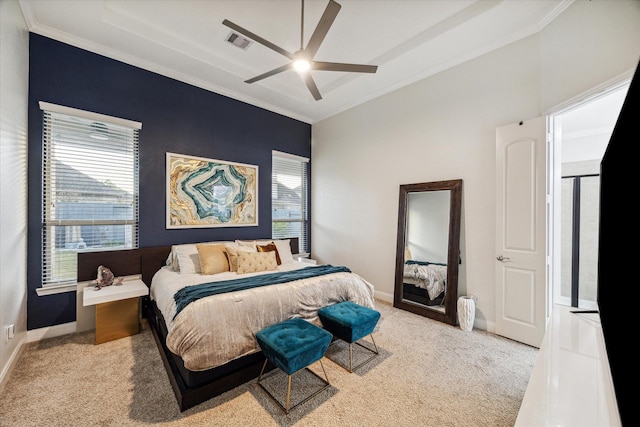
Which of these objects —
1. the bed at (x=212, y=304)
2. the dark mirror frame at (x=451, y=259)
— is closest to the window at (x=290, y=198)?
the bed at (x=212, y=304)

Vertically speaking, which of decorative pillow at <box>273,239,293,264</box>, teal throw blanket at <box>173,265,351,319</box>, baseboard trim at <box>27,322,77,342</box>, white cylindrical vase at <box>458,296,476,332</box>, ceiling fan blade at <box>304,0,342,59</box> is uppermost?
ceiling fan blade at <box>304,0,342,59</box>

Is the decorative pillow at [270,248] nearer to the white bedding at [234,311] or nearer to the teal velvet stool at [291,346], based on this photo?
the white bedding at [234,311]

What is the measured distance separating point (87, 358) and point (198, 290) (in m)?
1.31

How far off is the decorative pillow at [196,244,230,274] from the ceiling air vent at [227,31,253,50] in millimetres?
2471

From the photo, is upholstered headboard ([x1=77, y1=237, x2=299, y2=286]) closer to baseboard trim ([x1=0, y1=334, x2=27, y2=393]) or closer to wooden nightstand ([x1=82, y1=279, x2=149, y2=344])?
wooden nightstand ([x1=82, y1=279, x2=149, y2=344])

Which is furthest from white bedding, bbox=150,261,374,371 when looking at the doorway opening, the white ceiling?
the doorway opening

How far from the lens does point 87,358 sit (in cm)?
243

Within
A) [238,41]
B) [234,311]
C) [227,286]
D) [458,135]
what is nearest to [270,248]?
[227,286]

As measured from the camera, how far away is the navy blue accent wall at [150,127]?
2.74 metres

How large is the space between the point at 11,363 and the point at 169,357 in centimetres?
134

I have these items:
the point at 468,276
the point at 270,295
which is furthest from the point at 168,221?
the point at 468,276

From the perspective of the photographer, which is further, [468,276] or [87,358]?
[468,276]

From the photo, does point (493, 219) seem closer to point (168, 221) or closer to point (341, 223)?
point (341, 223)

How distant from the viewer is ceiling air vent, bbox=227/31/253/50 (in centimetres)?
294
